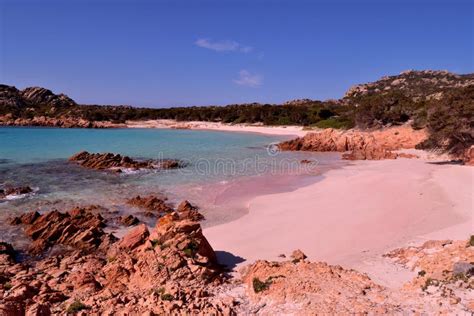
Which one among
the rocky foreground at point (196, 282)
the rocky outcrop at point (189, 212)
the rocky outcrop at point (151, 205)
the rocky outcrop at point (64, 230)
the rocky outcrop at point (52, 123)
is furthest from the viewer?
the rocky outcrop at point (52, 123)

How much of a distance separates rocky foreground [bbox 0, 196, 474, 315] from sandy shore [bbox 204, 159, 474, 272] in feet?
3.15

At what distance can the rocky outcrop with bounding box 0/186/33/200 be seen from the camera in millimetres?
17594

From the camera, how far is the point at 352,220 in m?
12.3

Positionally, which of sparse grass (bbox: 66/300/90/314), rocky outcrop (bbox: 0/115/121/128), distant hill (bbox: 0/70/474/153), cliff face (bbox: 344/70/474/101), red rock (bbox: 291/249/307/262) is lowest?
sparse grass (bbox: 66/300/90/314)

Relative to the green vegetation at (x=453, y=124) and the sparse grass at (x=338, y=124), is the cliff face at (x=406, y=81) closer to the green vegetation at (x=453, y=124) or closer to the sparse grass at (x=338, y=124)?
the sparse grass at (x=338, y=124)

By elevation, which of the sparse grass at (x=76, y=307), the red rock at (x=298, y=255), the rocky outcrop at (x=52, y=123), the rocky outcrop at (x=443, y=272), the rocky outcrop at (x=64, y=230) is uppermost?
the rocky outcrop at (x=52, y=123)

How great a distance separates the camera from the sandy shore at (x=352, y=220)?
10125 mm

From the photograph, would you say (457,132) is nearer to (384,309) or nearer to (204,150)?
(384,309)

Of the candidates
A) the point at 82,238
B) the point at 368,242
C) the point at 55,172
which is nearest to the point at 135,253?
the point at 82,238

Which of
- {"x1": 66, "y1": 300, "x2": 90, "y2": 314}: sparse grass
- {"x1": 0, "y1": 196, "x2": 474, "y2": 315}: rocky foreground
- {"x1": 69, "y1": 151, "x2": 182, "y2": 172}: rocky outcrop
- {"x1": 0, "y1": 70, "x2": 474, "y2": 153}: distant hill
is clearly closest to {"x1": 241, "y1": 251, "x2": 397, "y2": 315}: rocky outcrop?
{"x1": 0, "y1": 196, "x2": 474, "y2": 315}: rocky foreground

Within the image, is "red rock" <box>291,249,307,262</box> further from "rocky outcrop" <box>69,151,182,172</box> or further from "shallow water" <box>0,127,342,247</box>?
"rocky outcrop" <box>69,151,182,172</box>

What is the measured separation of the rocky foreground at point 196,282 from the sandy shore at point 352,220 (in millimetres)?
960

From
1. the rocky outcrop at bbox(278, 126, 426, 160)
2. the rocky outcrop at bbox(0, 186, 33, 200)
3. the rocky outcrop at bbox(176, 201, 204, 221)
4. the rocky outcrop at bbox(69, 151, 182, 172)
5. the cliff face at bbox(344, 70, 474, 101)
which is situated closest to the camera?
the rocky outcrop at bbox(176, 201, 204, 221)

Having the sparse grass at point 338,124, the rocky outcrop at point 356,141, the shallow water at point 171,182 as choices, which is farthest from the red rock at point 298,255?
the sparse grass at point 338,124
